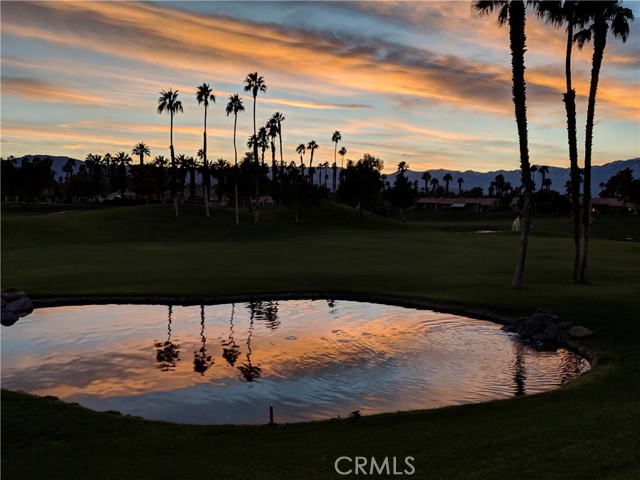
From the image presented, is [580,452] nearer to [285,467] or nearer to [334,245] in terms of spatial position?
[285,467]

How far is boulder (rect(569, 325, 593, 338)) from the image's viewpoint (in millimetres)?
26328

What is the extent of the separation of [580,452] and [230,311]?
82.5 feet

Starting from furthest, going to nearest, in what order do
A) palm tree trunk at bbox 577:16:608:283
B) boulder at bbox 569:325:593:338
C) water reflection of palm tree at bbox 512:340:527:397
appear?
palm tree trunk at bbox 577:16:608:283 < boulder at bbox 569:325:593:338 < water reflection of palm tree at bbox 512:340:527:397

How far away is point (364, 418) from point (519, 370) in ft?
31.9

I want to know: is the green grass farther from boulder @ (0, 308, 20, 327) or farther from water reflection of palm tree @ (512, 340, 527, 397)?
boulder @ (0, 308, 20, 327)

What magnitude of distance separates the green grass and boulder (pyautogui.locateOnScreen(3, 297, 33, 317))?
9.17 feet

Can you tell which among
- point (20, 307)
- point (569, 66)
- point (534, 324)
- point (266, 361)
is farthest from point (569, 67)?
point (20, 307)

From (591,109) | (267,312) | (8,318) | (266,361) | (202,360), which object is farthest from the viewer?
(591,109)

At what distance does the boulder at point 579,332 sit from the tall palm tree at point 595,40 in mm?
15970

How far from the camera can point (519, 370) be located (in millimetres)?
23312

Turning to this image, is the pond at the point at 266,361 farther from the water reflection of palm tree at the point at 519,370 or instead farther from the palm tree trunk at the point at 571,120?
the palm tree trunk at the point at 571,120

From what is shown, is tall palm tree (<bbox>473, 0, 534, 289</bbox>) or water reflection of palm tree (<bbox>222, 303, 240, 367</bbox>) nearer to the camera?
water reflection of palm tree (<bbox>222, 303, 240, 367</bbox>)

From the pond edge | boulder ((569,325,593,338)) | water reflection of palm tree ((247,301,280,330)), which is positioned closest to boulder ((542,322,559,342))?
boulder ((569,325,593,338))

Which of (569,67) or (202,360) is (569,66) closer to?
(569,67)
